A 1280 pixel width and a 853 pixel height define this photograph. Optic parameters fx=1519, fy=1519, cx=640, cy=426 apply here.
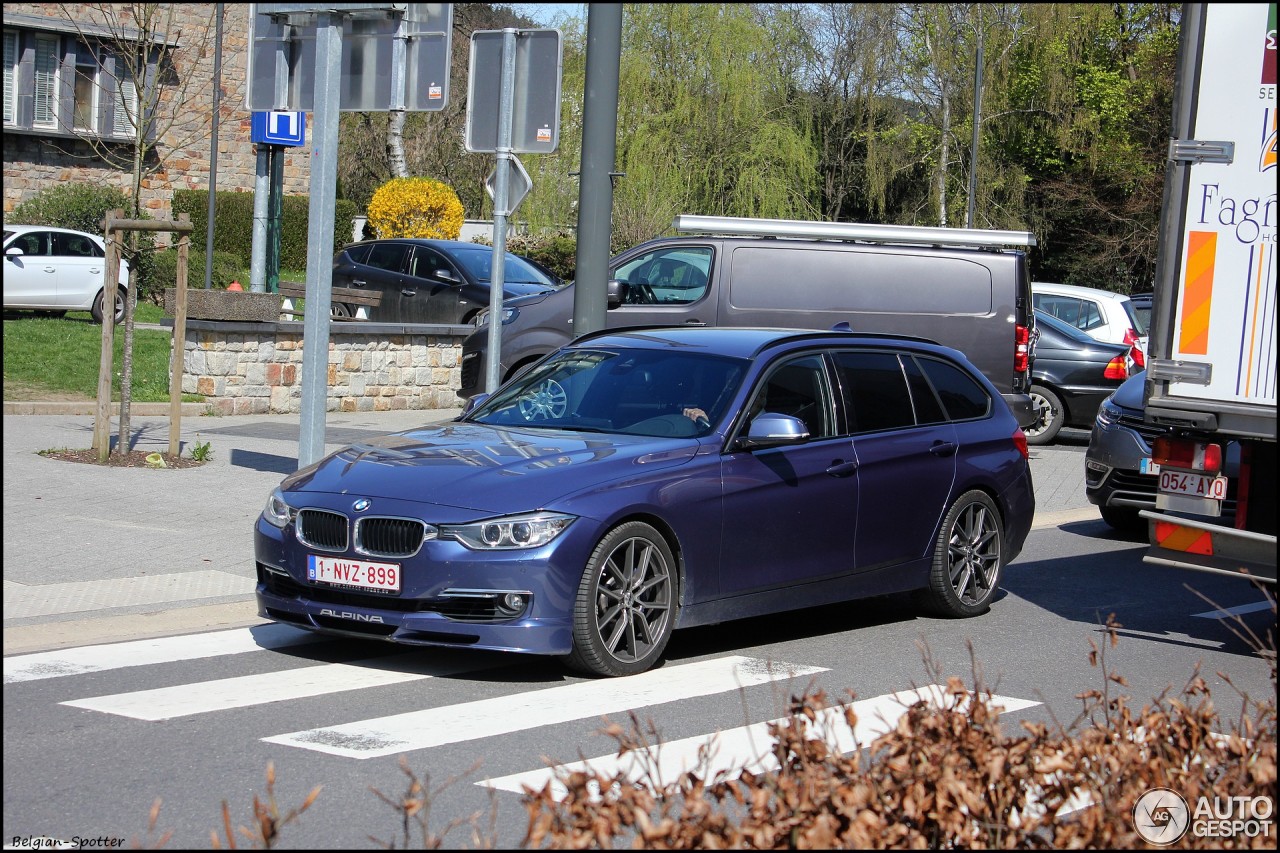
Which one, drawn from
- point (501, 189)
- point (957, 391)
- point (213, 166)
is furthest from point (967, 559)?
point (213, 166)

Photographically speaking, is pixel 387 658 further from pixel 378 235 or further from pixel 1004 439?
pixel 378 235

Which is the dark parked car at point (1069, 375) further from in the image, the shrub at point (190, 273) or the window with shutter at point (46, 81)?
the window with shutter at point (46, 81)

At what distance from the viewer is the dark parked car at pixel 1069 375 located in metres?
18.4

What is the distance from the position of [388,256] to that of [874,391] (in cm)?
1591

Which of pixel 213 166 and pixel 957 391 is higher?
pixel 213 166

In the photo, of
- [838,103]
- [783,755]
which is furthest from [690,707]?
[838,103]

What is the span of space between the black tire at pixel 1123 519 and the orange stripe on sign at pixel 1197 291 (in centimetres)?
474

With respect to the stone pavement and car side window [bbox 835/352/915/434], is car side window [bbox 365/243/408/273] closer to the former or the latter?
the stone pavement

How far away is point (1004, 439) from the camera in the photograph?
30.5 ft

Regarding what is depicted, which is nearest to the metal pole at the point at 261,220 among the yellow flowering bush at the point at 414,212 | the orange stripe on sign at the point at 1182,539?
the yellow flowering bush at the point at 414,212

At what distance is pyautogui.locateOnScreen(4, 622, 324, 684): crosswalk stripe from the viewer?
22.6 ft

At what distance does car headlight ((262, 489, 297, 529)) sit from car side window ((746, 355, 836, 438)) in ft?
7.95

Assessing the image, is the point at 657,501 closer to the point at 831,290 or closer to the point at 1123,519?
the point at 1123,519

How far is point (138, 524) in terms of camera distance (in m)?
10.2
